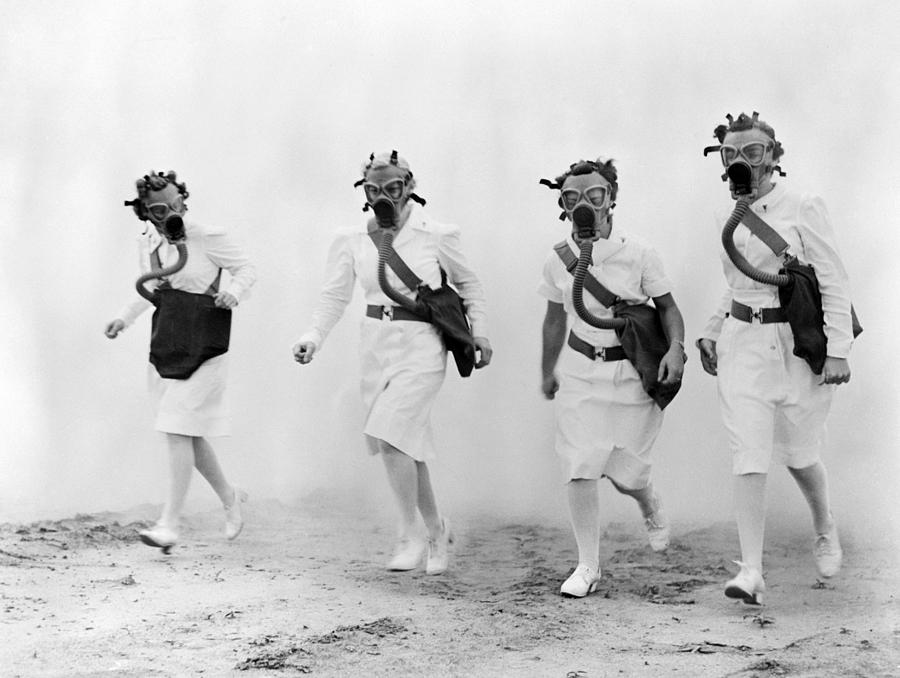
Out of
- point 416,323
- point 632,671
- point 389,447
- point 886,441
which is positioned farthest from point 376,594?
point 886,441

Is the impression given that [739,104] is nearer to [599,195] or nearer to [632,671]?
[599,195]

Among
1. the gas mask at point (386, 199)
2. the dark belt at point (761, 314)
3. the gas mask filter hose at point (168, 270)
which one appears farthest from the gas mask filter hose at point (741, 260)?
the gas mask filter hose at point (168, 270)

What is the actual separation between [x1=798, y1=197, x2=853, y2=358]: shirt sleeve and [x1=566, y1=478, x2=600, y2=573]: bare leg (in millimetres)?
1240

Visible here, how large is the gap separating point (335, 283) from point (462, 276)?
63 centimetres

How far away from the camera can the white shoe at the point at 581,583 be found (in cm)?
642

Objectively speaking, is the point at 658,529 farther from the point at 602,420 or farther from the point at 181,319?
the point at 181,319

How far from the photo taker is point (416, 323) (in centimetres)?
694

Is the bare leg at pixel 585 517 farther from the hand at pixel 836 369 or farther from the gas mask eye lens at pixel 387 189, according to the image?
the gas mask eye lens at pixel 387 189

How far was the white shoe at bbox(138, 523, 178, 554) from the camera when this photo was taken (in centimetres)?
735

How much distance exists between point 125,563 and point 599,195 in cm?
310

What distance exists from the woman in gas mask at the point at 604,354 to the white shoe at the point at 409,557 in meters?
0.87

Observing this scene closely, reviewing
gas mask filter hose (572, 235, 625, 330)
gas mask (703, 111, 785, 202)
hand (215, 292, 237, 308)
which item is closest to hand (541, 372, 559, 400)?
gas mask filter hose (572, 235, 625, 330)

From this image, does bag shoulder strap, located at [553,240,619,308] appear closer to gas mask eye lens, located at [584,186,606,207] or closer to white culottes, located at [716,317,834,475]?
gas mask eye lens, located at [584,186,606,207]

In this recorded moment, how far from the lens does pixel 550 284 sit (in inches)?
266
